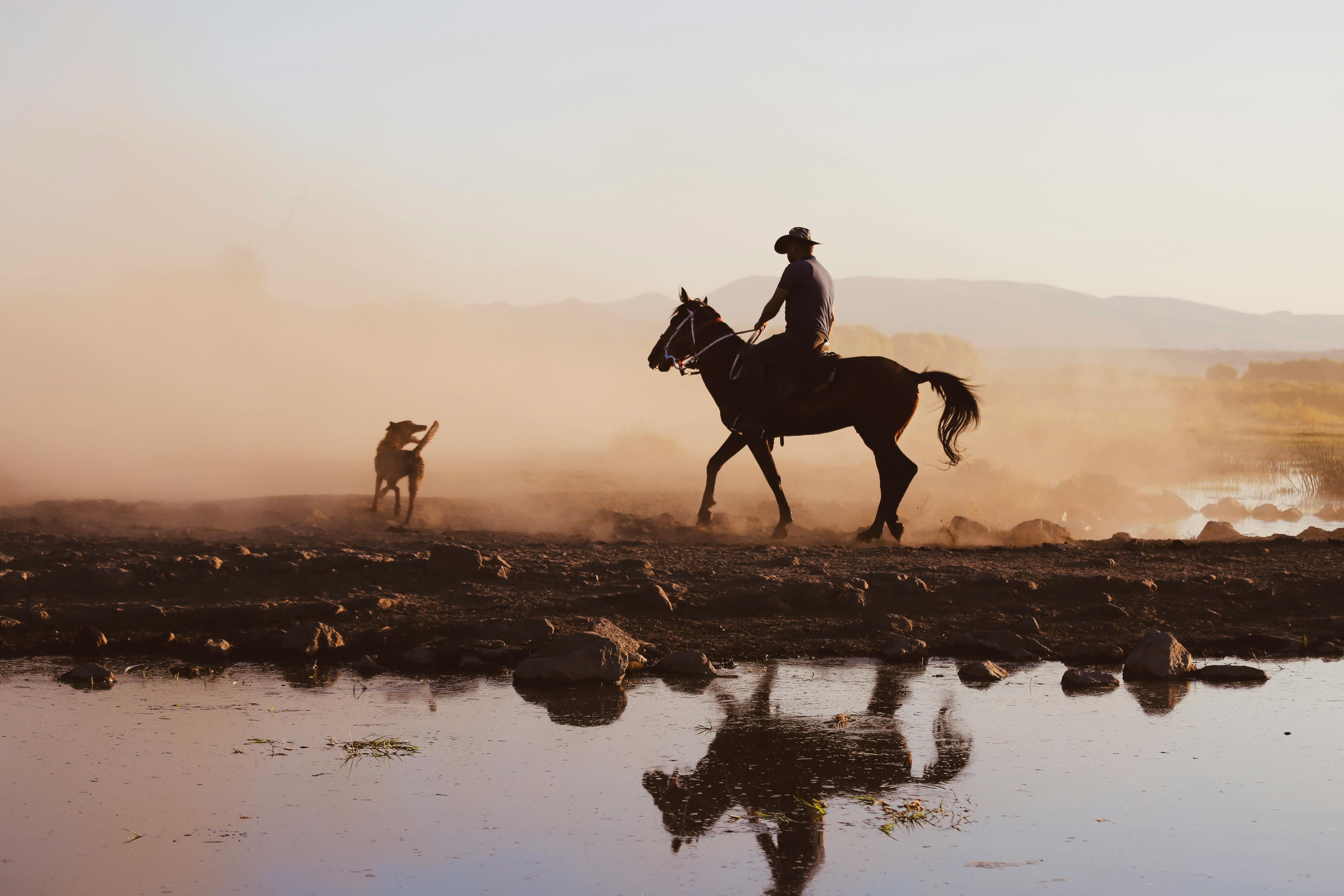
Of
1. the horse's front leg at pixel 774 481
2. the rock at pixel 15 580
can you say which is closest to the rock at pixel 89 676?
the rock at pixel 15 580

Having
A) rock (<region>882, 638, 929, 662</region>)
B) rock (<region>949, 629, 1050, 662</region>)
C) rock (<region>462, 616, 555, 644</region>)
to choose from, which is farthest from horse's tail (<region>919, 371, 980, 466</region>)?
rock (<region>462, 616, 555, 644</region>)

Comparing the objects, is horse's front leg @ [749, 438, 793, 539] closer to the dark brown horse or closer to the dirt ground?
the dark brown horse

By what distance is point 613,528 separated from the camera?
550 inches

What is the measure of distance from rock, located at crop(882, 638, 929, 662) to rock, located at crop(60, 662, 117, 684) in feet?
15.3

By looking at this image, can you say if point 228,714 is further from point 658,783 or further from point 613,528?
point 613,528

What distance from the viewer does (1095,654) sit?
8.08m

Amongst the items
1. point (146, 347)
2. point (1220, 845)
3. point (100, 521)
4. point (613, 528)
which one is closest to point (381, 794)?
point (1220, 845)

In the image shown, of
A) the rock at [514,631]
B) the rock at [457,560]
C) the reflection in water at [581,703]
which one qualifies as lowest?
the reflection in water at [581,703]

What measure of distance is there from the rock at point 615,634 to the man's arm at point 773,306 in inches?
195

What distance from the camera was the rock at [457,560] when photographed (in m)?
9.92

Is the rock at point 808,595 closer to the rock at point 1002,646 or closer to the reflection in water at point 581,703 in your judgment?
the rock at point 1002,646

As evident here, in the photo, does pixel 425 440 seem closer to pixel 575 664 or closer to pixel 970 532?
pixel 970 532

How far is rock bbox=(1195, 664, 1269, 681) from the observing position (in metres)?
7.57

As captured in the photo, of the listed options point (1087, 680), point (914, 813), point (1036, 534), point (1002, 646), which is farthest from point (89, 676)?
point (1036, 534)
